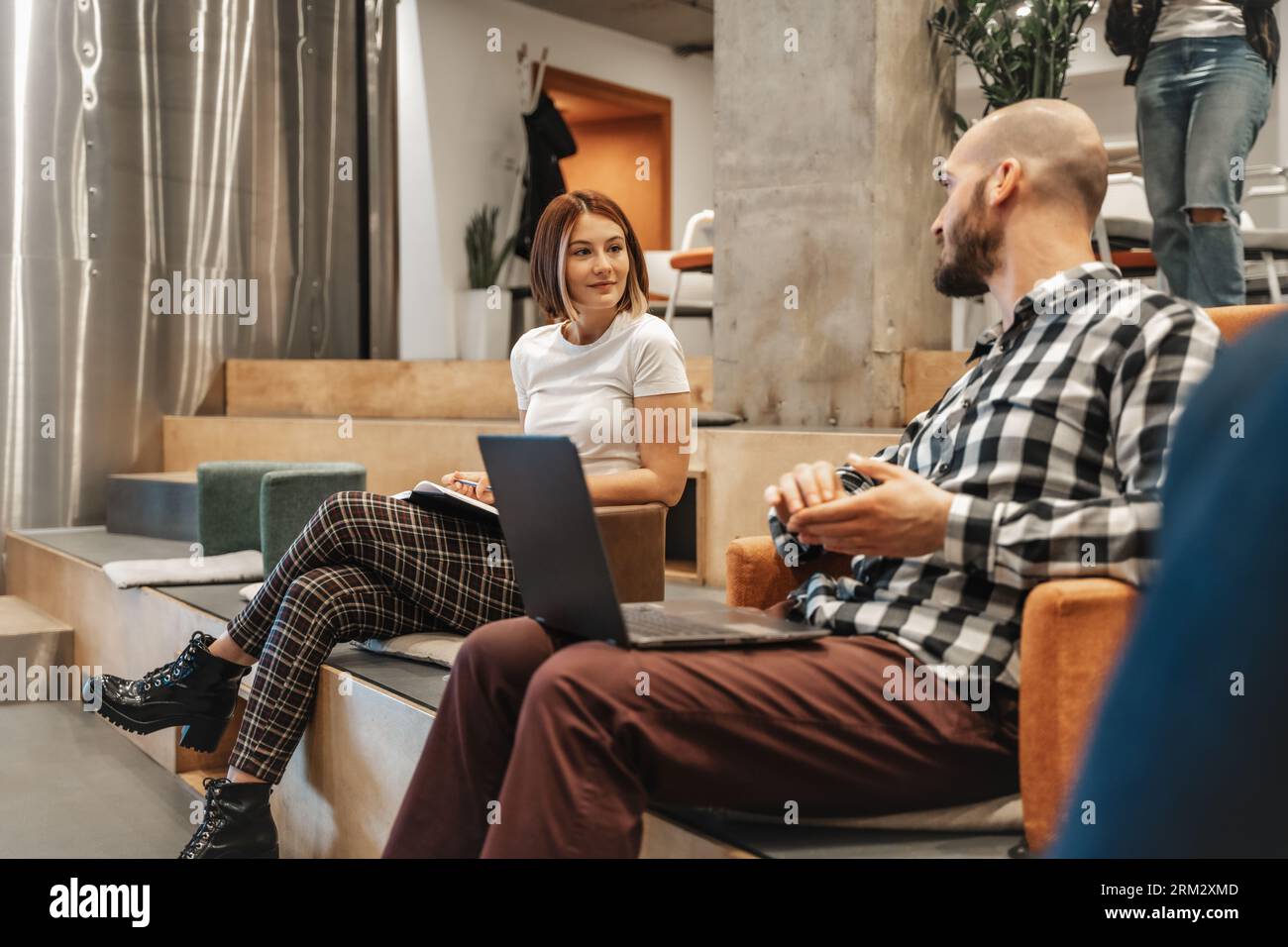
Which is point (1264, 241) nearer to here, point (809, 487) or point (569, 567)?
point (809, 487)

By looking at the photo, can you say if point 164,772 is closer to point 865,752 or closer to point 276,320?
point 865,752

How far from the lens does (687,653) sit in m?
1.44

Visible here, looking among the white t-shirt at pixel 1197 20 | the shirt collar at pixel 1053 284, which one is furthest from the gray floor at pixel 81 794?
the white t-shirt at pixel 1197 20

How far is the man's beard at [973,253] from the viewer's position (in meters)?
1.72

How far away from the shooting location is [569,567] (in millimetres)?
1501

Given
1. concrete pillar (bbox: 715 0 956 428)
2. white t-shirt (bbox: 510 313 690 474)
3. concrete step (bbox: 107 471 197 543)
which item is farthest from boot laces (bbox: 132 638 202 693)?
concrete step (bbox: 107 471 197 543)

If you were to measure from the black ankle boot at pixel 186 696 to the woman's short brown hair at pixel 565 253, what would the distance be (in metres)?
1.01

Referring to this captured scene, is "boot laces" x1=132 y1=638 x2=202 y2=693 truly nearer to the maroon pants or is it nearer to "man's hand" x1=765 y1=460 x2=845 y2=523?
the maroon pants

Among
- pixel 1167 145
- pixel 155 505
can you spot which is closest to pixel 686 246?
pixel 155 505

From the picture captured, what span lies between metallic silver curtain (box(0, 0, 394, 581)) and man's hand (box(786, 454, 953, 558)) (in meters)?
4.69

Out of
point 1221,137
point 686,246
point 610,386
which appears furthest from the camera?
point 686,246

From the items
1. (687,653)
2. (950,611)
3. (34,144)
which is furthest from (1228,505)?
(34,144)

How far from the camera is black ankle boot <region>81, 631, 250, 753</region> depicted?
2566mm

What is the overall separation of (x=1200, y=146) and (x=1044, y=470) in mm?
2062
